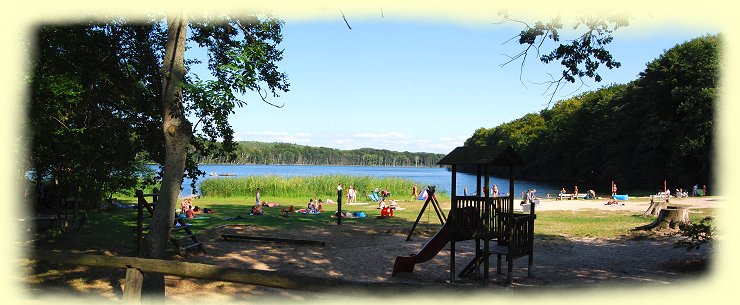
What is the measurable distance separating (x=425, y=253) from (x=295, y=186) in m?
29.9

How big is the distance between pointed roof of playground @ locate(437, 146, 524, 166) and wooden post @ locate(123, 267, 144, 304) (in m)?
6.71

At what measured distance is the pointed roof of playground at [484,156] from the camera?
11.2 m

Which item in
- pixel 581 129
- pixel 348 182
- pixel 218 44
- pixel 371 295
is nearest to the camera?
pixel 371 295

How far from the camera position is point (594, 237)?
58.3 ft

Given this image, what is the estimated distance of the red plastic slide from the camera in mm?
11711

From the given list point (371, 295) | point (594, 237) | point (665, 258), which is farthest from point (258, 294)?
point (594, 237)

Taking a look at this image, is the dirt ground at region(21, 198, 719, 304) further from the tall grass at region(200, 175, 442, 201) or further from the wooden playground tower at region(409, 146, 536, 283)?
the tall grass at region(200, 175, 442, 201)

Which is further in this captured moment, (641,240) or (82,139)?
(641,240)

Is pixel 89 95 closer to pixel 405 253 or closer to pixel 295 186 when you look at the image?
pixel 405 253

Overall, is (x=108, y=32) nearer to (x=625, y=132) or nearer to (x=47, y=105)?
(x=47, y=105)

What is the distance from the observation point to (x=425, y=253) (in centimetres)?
1179

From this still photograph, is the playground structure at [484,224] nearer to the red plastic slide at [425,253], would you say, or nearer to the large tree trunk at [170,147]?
the red plastic slide at [425,253]

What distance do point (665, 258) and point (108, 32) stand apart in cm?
1385

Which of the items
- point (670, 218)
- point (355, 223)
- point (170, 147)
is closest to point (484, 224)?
point (170, 147)
